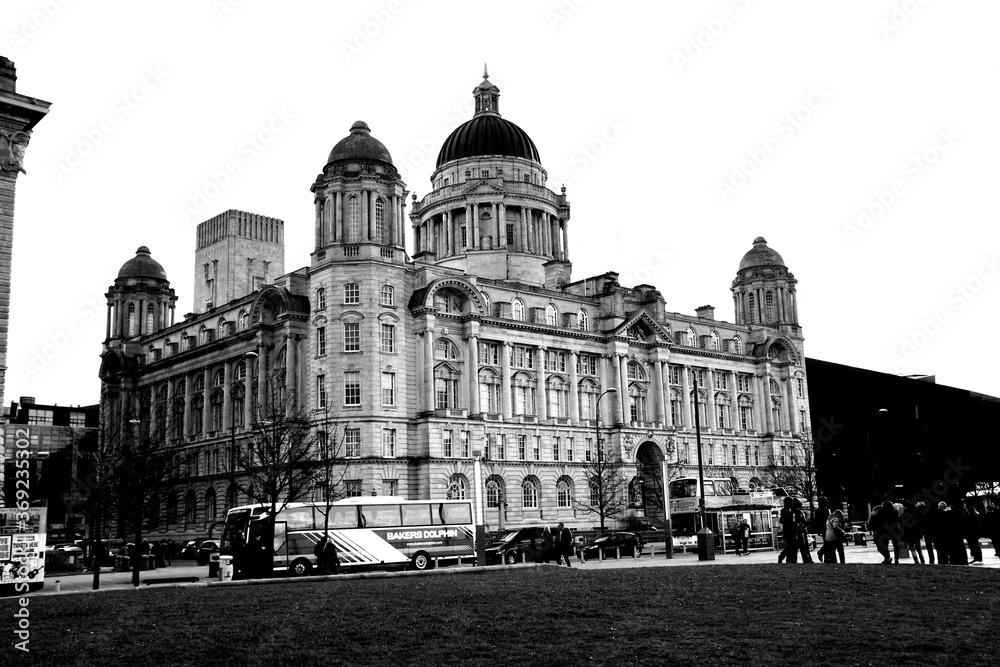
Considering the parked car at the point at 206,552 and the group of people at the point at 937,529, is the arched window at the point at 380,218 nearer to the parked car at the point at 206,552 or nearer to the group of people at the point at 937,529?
the parked car at the point at 206,552

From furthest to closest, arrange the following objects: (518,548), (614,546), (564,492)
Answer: (564,492), (614,546), (518,548)

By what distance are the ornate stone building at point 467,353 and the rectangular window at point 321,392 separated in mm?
264

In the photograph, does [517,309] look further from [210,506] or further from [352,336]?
[210,506]

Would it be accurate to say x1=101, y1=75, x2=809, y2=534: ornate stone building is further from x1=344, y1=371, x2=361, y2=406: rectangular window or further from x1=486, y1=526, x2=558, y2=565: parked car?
x1=486, y1=526, x2=558, y2=565: parked car

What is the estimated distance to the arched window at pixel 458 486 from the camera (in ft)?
256

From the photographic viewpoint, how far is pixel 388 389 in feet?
253

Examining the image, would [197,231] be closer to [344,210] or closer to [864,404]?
[344,210]

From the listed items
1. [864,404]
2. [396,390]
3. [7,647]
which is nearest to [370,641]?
[7,647]

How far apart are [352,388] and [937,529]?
50.2 meters

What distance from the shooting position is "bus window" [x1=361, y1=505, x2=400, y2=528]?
160ft

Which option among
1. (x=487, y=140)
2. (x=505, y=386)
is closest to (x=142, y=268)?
(x=487, y=140)

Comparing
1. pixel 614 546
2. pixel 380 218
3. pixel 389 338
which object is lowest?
pixel 614 546

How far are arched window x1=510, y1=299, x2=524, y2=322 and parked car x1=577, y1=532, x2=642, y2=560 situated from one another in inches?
1305

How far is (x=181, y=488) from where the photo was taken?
310 feet
